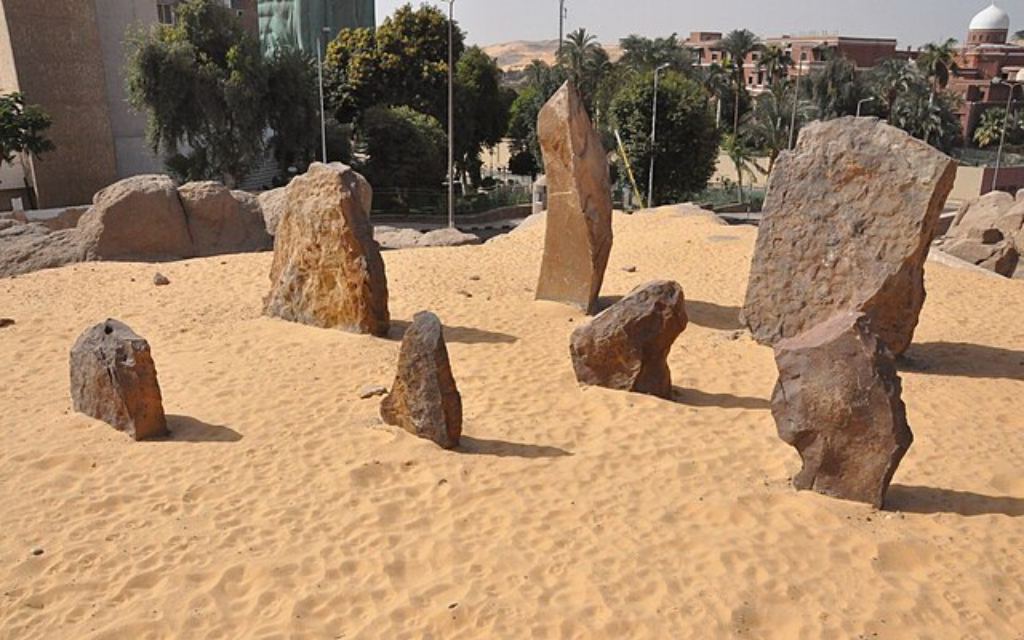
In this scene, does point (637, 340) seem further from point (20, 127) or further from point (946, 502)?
point (20, 127)

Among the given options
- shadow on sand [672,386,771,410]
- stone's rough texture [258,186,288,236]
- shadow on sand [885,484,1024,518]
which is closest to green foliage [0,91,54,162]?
stone's rough texture [258,186,288,236]

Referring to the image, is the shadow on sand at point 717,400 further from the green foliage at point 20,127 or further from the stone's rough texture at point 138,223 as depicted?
the green foliage at point 20,127

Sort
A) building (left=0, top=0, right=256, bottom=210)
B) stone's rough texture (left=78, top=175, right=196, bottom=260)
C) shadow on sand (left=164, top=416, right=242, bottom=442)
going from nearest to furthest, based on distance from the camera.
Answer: shadow on sand (left=164, top=416, right=242, bottom=442), stone's rough texture (left=78, top=175, right=196, bottom=260), building (left=0, top=0, right=256, bottom=210)

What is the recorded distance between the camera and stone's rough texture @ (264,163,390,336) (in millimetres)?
10180

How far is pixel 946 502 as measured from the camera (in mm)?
6539

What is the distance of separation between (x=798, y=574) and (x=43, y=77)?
3148 centimetres

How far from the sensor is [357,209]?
1022 cm

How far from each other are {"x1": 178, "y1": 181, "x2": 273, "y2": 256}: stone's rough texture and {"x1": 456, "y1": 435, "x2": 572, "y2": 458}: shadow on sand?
10.1m

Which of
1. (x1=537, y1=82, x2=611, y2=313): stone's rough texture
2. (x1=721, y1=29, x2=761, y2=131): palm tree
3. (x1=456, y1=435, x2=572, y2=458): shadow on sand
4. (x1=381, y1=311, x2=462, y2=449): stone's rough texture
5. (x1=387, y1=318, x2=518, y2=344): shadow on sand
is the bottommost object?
(x1=456, y1=435, x2=572, y2=458): shadow on sand

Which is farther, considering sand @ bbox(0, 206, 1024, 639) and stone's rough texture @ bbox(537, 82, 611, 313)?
stone's rough texture @ bbox(537, 82, 611, 313)

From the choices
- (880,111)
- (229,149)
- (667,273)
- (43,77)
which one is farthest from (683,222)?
(880,111)

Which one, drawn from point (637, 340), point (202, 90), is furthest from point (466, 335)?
point (202, 90)

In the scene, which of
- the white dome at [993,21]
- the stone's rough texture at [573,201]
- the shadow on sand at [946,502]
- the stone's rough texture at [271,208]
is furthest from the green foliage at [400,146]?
the white dome at [993,21]

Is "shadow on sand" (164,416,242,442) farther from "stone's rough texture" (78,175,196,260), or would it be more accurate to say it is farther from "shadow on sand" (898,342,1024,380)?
"stone's rough texture" (78,175,196,260)
